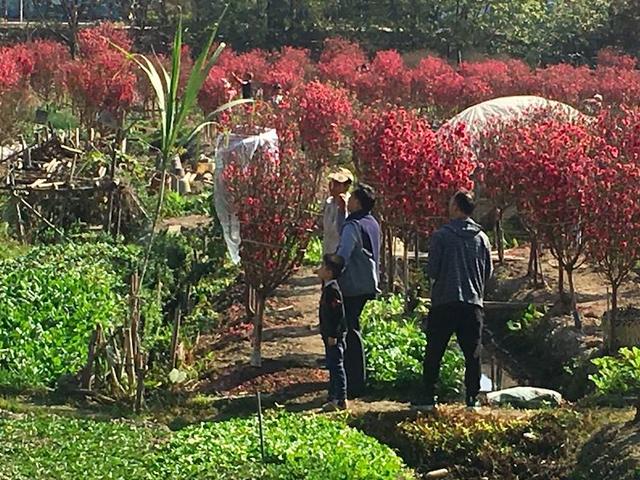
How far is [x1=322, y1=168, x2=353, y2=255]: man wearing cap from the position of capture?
30.9 ft

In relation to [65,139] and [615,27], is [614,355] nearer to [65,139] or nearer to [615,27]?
[65,139]

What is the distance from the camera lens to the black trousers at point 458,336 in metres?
8.25

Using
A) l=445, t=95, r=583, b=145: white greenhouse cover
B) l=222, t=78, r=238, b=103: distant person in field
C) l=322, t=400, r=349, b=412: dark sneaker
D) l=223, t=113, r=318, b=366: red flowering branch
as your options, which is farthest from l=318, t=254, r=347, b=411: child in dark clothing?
l=222, t=78, r=238, b=103: distant person in field

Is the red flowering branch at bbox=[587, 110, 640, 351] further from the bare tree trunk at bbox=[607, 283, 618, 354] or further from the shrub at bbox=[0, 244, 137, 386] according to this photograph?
the shrub at bbox=[0, 244, 137, 386]

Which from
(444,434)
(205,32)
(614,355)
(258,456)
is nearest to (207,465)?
(258,456)

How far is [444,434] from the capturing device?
25.7 ft

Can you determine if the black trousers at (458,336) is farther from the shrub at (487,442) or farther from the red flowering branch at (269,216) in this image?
the red flowering branch at (269,216)

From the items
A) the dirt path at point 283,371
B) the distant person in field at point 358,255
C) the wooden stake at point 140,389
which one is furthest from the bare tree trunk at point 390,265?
the wooden stake at point 140,389

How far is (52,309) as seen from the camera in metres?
10.4

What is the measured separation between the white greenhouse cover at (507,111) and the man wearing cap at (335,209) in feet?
25.9

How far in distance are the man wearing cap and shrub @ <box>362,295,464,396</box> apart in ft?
3.15

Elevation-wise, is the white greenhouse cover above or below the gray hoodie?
above

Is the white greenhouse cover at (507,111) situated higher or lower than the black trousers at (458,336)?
higher

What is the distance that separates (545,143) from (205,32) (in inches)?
1426
